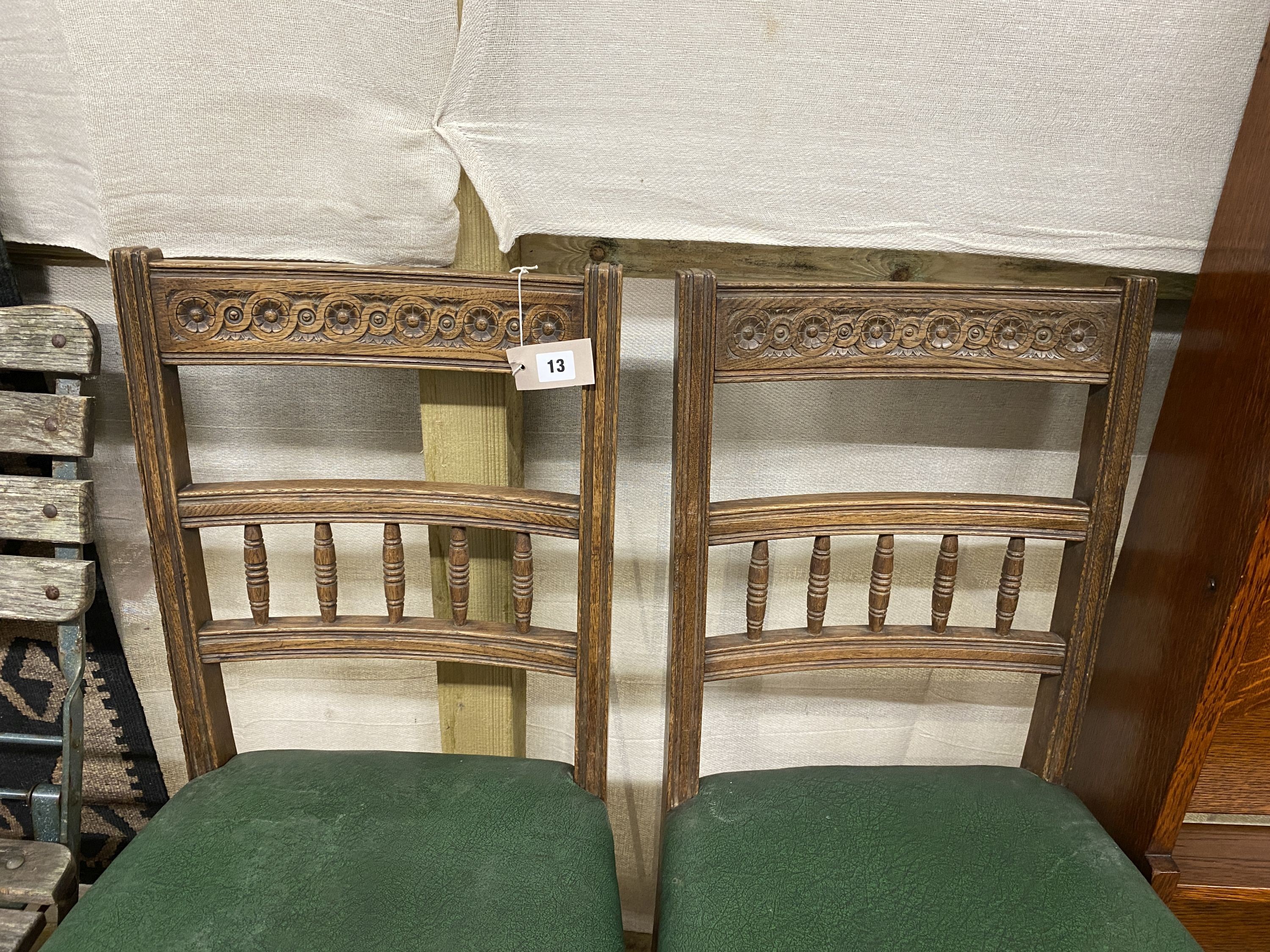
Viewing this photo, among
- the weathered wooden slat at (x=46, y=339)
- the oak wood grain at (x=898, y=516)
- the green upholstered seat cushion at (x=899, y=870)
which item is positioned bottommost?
the green upholstered seat cushion at (x=899, y=870)

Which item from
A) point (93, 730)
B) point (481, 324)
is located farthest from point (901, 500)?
point (93, 730)

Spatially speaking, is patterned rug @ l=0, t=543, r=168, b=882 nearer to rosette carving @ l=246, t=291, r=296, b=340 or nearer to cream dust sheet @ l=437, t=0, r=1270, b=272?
rosette carving @ l=246, t=291, r=296, b=340

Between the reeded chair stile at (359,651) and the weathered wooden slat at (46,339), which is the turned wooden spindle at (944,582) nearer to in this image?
the reeded chair stile at (359,651)

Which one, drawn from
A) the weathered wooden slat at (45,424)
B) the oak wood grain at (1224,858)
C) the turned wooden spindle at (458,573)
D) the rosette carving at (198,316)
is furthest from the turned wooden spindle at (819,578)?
the weathered wooden slat at (45,424)

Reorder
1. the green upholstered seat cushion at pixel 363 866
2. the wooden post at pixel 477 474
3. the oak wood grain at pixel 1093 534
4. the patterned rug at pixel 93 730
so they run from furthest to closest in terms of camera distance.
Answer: the patterned rug at pixel 93 730 < the wooden post at pixel 477 474 < the oak wood grain at pixel 1093 534 < the green upholstered seat cushion at pixel 363 866

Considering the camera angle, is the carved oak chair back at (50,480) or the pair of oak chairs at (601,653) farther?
the carved oak chair back at (50,480)

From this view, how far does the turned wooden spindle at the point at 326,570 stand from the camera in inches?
31.8

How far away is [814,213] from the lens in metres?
0.83

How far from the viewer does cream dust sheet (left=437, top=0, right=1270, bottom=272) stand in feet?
2.51

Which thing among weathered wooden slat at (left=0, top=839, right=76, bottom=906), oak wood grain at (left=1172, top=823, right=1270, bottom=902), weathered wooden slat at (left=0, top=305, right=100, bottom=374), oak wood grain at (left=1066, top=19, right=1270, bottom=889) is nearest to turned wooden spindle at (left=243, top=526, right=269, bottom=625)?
weathered wooden slat at (left=0, top=305, right=100, bottom=374)

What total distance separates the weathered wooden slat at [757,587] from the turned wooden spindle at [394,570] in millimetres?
347

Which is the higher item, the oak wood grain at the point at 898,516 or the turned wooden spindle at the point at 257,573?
the oak wood grain at the point at 898,516

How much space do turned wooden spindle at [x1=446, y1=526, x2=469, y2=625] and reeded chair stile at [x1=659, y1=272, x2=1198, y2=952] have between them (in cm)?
21

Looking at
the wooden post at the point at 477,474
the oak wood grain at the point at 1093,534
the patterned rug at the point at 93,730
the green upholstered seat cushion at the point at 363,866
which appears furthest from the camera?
the patterned rug at the point at 93,730
